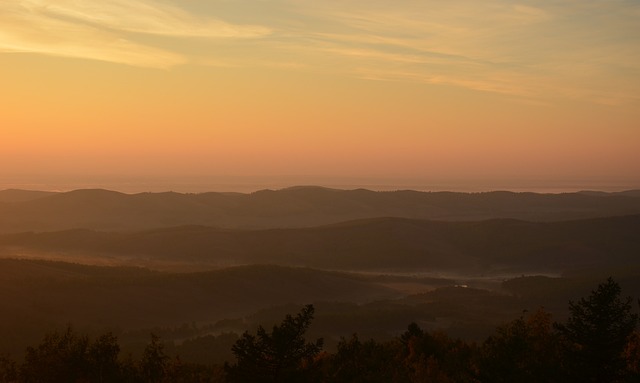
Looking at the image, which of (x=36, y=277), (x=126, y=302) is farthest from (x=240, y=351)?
(x=36, y=277)

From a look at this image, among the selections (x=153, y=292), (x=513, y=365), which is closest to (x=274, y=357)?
(x=513, y=365)

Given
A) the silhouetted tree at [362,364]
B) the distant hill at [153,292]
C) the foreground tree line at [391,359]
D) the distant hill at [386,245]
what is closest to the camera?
the foreground tree line at [391,359]

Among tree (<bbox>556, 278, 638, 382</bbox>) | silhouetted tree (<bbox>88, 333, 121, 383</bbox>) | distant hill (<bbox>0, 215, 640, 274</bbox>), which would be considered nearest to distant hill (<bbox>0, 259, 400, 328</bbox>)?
distant hill (<bbox>0, 215, 640, 274</bbox>)

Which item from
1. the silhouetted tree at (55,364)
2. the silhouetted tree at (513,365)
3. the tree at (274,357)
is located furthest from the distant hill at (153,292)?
the silhouetted tree at (513,365)

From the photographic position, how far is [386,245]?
11694cm

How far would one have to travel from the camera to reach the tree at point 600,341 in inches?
823

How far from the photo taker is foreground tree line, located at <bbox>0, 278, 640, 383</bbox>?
18984 millimetres

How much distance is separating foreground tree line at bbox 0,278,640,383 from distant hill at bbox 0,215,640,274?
77.3m

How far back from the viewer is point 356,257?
113000mm

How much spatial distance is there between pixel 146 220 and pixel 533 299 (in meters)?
122

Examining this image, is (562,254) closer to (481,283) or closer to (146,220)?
(481,283)

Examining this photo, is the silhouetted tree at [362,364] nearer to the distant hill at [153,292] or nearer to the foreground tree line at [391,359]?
the foreground tree line at [391,359]

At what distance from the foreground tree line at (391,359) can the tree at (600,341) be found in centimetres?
3

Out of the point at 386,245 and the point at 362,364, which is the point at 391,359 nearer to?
the point at 362,364
